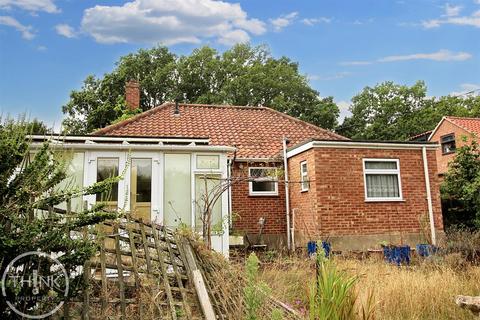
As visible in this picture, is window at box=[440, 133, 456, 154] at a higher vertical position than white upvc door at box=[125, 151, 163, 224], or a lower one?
higher

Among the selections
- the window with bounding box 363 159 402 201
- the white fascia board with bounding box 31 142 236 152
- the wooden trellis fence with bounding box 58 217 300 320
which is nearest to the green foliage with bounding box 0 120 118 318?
the wooden trellis fence with bounding box 58 217 300 320

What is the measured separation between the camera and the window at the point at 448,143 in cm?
2927

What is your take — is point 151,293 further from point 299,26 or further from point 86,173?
point 299,26

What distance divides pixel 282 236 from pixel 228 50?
2824 cm

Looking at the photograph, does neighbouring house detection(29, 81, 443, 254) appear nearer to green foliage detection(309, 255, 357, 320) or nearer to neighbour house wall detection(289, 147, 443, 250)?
neighbour house wall detection(289, 147, 443, 250)

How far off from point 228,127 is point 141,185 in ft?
28.1

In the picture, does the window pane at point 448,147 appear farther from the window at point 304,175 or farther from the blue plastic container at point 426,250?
the blue plastic container at point 426,250

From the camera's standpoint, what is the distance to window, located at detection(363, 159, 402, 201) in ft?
46.0

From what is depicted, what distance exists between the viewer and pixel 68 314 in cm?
419

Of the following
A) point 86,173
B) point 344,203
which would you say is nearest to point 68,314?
point 86,173

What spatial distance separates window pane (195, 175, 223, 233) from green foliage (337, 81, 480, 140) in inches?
1123

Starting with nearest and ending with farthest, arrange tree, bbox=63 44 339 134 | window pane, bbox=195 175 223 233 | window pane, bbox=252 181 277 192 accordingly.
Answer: window pane, bbox=195 175 223 233 → window pane, bbox=252 181 277 192 → tree, bbox=63 44 339 134

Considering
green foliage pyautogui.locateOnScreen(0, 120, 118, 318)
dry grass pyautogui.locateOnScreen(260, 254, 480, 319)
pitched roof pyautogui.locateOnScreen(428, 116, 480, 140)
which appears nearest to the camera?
green foliage pyautogui.locateOnScreen(0, 120, 118, 318)

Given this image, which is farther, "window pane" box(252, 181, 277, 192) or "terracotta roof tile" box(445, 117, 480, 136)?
"terracotta roof tile" box(445, 117, 480, 136)
